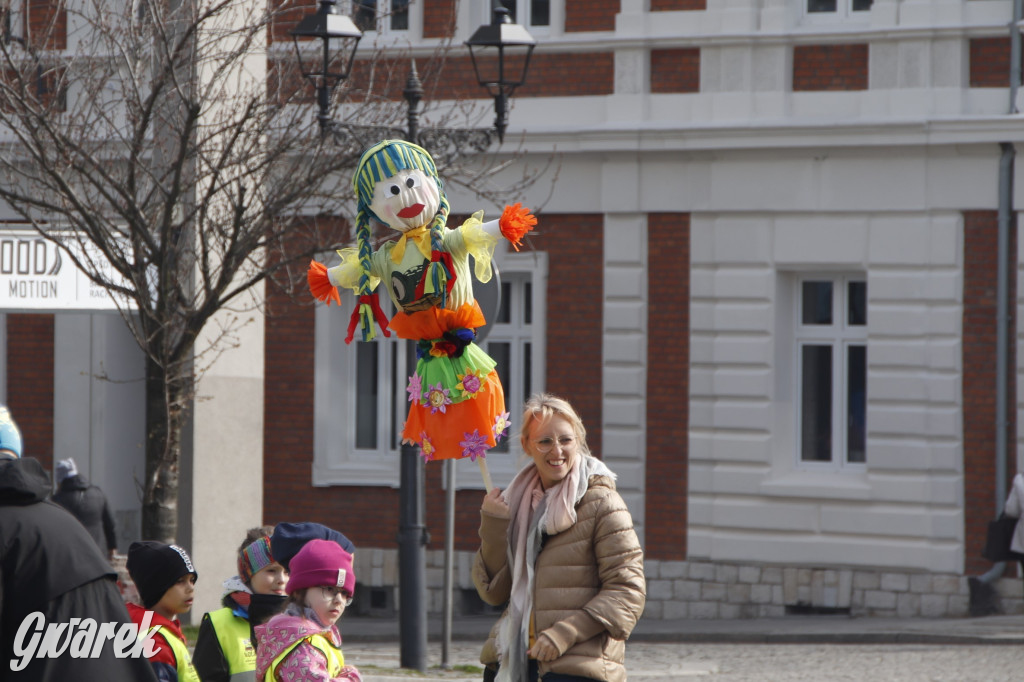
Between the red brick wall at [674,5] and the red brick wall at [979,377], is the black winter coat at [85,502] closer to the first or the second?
the red brick wall at [674,5]

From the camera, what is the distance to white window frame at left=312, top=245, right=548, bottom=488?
653 inches

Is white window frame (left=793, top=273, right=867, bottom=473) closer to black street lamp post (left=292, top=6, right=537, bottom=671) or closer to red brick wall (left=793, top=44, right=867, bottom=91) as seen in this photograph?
red brick wall (left=793, top=44, right=867, bottom=91)

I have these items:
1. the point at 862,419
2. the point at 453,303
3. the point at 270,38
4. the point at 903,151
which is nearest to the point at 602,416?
the point at 862,419

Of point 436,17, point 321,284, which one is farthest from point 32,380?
point 321,284

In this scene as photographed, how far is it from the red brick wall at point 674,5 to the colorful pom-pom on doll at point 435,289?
32.1ft

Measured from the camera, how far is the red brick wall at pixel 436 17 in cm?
1614

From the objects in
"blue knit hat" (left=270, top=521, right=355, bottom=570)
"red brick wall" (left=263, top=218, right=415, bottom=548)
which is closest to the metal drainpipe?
"red brick wall" (left=263, top=218, right=415, bottom=548)

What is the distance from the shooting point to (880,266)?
14.9 meters

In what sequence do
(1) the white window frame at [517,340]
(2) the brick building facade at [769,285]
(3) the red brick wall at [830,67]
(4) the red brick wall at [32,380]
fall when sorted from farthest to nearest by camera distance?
(4) the red brick wall at [32,380] → (1) the white window frame at [517,340] → (3) the red brick wall at [830,67] → (2) the brick building facade at [769,285]

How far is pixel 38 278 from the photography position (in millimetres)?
9500

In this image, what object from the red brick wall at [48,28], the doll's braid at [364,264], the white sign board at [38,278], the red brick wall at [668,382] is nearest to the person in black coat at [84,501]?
the red brick wall at [48,28]

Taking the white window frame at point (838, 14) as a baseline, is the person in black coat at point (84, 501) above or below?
below

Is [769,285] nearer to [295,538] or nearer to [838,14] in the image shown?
[838,14]

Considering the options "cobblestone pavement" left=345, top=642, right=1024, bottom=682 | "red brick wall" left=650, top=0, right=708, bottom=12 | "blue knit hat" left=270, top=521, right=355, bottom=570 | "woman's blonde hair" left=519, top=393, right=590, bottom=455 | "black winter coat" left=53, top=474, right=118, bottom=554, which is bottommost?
"cobblestone pavement" left=345, top=642, right=1024, bottom=682
